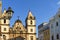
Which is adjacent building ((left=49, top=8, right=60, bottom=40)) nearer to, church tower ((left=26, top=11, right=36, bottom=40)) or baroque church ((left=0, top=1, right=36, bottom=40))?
church tower ((left=26, top=11, right=36, bottom=40))

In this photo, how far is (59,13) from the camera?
63906 millimetres

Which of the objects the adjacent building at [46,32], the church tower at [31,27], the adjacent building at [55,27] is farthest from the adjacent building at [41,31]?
the adjacent building at [55,27]

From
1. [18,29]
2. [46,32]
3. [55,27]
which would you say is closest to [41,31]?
[46,32]

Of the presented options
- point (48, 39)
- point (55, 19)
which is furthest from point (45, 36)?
point (55, 19)

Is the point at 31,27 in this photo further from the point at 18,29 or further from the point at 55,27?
the point at 55,27

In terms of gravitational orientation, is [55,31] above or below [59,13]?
below

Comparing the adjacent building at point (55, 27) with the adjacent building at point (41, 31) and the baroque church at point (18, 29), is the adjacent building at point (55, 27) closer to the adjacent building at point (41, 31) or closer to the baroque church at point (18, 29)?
the baroque church at point (18, 29)

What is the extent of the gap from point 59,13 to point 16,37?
65.0 feet

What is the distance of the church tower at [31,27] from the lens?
253 ft

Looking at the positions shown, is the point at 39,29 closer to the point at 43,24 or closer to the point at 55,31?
the point at 43,24

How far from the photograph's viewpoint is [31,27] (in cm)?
7769

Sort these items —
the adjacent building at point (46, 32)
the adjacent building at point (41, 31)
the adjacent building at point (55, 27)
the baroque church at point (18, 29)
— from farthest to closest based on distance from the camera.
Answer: the adjacent building at point (41, 31) < the baroque church at point (18, 29) < the adjacent building at point (46, 32) < the adjacent building at point (55, 27)

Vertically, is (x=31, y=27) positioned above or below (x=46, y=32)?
above

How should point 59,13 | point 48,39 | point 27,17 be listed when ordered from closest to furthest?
1. point 59,13
2. point 48,39
3. point 27,17
